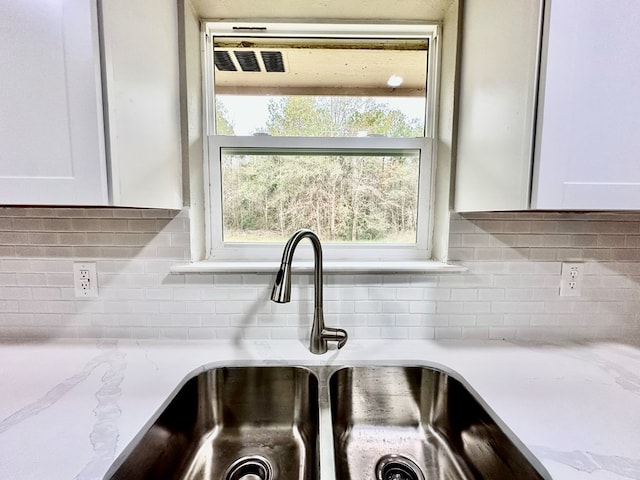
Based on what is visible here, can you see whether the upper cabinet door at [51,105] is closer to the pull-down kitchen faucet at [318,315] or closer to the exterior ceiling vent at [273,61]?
the pull-down kitchen faucet at [318,315]

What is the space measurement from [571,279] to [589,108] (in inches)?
25.9

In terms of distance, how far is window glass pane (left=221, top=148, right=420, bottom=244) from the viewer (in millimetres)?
1166

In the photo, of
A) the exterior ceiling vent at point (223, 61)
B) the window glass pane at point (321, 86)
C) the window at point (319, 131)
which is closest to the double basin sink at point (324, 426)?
the window at point (319, 131)

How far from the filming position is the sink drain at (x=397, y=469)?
0.80m

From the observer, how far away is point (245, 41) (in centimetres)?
116

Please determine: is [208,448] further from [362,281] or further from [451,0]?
[451,0]

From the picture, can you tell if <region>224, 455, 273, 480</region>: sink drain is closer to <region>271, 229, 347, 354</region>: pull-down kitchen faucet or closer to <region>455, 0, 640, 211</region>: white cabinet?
<region>271, 229, 347, 354</region>: pull-down kitchen faucet

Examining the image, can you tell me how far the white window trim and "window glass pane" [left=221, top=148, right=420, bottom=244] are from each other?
1.2 inches

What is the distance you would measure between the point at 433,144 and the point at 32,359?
1.53 m

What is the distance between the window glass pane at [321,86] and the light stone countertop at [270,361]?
80 centimetres

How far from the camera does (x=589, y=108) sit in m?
0.67

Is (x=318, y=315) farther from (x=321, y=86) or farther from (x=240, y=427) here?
(x=321, y=86)

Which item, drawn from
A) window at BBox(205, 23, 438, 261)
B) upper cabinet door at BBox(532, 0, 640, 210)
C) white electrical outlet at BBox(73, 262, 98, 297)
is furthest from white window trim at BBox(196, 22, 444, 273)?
upper cabinet door at BBox(532, 0, 640, 210)

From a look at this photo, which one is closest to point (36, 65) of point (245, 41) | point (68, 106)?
point (68, 106)
